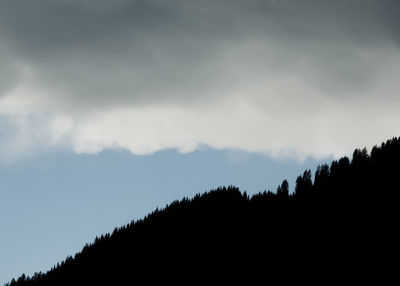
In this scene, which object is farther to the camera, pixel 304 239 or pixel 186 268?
pixel 186 268

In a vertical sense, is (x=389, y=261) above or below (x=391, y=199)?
below

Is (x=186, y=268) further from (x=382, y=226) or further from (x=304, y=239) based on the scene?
(x=382, y=226)

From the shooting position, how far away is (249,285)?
157m

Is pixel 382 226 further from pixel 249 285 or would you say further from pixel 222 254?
pixel 222 254

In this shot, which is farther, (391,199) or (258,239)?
(258,239)

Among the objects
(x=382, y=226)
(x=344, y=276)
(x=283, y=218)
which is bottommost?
(x=344, y=276)

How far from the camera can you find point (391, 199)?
17112cm

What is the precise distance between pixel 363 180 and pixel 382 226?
3745cm

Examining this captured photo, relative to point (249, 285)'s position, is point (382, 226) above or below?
above

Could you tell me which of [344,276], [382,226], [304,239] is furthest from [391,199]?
[344,276]

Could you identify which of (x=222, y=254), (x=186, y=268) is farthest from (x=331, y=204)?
(x=186, y=268)

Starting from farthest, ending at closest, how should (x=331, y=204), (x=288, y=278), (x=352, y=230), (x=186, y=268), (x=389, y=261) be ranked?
(x=186, y=268) → (x=331, y=204) → (x=352, y=230) → (x=288, y=278) → (x=389, y=261)

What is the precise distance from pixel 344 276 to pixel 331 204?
45499mm

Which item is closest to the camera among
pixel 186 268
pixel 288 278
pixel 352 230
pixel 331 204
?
pixel 288 278
